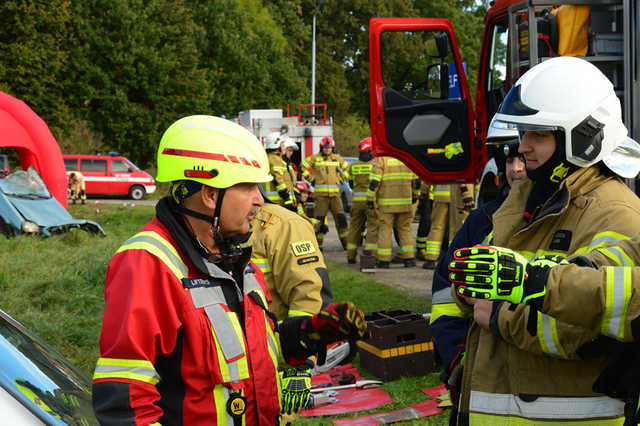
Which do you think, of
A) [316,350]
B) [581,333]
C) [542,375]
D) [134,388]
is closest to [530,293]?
[581,333]

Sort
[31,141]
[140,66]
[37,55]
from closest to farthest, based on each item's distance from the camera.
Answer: [31,141] < [37,55] < [140,66]

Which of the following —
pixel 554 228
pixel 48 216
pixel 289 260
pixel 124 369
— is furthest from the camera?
pixel 48 216

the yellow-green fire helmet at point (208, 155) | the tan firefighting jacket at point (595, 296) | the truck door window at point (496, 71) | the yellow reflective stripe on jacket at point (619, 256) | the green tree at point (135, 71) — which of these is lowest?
the tan firefighting jacket at point (595, 296)

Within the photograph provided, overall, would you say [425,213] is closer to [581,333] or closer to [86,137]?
[581,333]

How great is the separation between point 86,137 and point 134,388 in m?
29.0

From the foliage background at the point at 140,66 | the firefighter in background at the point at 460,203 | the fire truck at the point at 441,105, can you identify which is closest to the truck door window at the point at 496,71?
the fire truck at the point at 441,105

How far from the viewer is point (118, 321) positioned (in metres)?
1.84

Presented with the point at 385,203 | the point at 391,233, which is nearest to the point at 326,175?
the point at 385,203

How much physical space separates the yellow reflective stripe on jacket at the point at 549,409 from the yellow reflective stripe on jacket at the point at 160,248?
42.7 inches

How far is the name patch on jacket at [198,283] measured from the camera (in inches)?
78.5

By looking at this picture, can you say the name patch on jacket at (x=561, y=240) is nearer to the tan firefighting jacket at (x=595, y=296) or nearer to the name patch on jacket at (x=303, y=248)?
the tan firefighting jacket at (x=595, y=296)

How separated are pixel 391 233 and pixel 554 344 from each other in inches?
325

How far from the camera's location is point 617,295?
1.70 m

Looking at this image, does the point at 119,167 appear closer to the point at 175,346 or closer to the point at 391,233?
the point at 391,233
